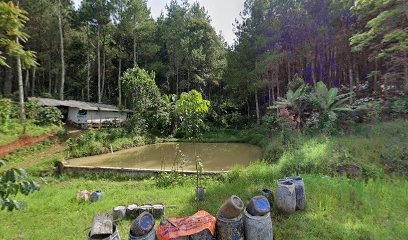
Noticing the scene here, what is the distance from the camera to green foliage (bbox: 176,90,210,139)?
16.3 ft

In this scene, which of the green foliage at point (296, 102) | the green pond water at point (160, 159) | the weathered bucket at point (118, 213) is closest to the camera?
the weathered bucket at point (118, 213)

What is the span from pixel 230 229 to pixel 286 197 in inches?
50.8

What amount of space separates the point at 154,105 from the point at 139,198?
43.2ft

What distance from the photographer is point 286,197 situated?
3.90 m

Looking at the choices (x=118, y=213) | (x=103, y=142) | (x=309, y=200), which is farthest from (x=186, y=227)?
(x=103, y=142)

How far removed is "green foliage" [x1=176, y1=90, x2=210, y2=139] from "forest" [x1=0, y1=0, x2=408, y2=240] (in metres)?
0.04

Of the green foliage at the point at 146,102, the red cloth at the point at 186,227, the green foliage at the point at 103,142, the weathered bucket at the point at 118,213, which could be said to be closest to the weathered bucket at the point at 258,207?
the red cloth at the point at 186,227

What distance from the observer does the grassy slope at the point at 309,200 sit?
357 centimetres

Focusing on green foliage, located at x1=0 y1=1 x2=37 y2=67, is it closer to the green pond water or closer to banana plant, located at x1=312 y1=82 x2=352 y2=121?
the green pond water

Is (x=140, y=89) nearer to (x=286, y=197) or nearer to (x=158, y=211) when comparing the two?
(x=158, y=211)

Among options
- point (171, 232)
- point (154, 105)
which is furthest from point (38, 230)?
point (154, 105)

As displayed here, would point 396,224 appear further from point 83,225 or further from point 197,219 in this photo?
point 83,225

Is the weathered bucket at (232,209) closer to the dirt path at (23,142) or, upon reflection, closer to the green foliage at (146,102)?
the dirt path at (23,142)

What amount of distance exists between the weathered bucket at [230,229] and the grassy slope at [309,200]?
2.47 ft
